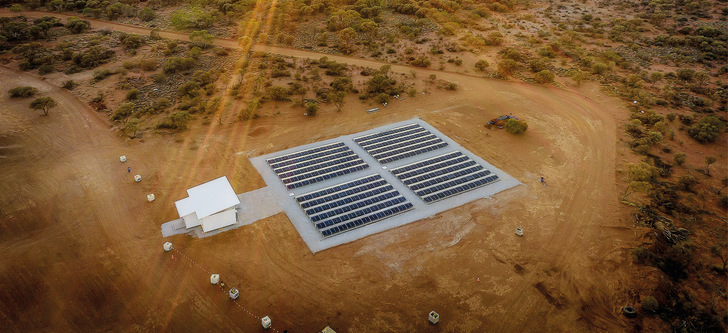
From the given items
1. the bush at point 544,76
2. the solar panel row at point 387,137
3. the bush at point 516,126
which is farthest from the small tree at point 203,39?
the bush at point 544,76

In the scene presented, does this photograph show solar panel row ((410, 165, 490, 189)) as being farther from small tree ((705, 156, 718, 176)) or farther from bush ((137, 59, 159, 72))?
bush ((137, 59, 159, 72))

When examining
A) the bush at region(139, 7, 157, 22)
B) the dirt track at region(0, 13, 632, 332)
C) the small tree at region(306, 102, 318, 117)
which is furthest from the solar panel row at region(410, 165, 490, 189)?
the bush at region(139, 7, 157, 22)

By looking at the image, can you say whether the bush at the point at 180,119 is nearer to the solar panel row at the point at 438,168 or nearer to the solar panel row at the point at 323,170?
the solar panel row at the point at 323,170

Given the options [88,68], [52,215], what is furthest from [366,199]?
[88,68]

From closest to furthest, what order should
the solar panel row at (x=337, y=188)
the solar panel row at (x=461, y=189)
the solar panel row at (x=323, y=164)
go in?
the solar panel row at (x=337, y=188) < the solar panel row at (x=461, y=189) < the solar panel row at (x=323, y=164)

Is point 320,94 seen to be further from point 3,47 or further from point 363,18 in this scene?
point 3,47

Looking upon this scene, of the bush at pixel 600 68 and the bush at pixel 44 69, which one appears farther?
the bush at pixel 600 68

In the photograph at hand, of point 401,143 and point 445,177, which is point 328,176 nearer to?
point 401,143
